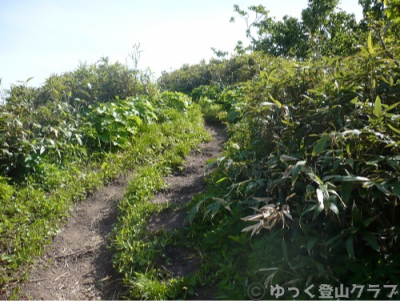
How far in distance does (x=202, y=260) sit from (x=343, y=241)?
1.47 meters

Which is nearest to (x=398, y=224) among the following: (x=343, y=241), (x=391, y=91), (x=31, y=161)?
(x=343, y=241)

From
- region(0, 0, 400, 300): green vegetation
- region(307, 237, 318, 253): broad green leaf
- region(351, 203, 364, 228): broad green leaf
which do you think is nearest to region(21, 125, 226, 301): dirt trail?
region(0, 0, 400, 300): green vegetation

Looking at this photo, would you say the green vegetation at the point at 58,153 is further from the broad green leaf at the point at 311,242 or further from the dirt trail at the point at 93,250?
the broad green leaf at the point at 311,242

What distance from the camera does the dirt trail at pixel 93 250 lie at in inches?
137

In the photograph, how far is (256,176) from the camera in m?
3.43

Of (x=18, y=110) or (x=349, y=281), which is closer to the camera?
(x=349, y=281)

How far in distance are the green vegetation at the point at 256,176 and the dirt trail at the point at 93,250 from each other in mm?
150

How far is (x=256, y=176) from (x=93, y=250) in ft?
6.88

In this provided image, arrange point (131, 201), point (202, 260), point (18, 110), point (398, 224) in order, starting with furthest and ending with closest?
1. point (18, 110)
2. point (131, 201)
3. point (202, 260)
4. point (398, 224)

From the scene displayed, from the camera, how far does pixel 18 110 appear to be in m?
5.48

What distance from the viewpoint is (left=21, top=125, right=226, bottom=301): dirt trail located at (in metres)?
3.47

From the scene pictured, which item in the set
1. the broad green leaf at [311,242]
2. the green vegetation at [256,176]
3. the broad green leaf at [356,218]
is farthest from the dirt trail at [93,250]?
the broad green leaf at [356,218]

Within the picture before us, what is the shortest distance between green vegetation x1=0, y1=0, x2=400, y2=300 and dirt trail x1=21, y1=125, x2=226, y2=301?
0.49ft

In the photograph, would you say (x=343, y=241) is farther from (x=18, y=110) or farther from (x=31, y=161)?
(x=18, y=110)
